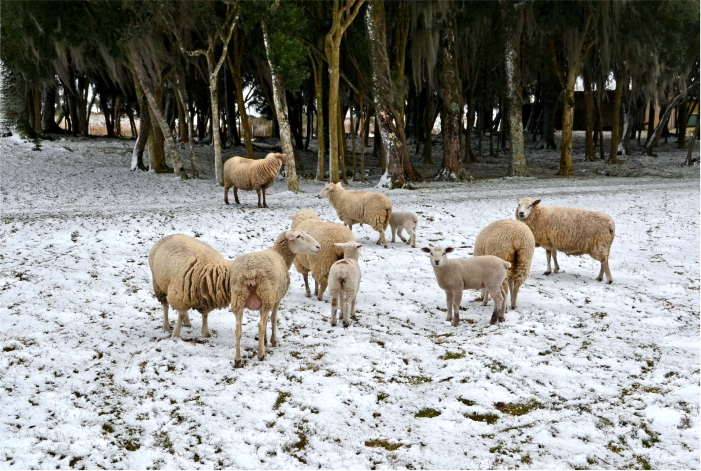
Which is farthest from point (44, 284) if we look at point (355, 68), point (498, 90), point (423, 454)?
point (498, 90)

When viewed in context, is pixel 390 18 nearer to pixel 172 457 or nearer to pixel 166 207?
pixel 166 207

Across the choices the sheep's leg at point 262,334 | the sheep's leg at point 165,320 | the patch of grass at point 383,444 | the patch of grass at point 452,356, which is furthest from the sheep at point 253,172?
the patch of grass at point 383,444

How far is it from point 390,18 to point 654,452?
723 inches

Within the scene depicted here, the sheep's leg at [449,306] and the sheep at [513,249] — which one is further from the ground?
the sheep at [513,249]

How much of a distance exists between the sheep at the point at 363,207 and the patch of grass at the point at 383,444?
20.2 ft

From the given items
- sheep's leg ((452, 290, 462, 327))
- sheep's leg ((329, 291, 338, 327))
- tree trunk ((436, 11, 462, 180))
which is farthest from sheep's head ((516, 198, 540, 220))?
tree trunk ((436, 11, 462, 180))

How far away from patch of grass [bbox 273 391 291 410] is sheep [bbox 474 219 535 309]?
10.5ft

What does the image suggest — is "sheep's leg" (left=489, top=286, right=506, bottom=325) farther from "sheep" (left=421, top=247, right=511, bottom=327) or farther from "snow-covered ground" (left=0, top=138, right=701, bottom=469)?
"snow-covered ground" (left=0, top=138, right=701, bottom=469)

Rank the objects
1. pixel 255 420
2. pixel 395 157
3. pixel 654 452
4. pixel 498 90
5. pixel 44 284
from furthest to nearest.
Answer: pixel 498 90 < pixel 395 157 < pixel 44 284 < pixel 255 420 < pixel 654 452

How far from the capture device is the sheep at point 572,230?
26.9 ft

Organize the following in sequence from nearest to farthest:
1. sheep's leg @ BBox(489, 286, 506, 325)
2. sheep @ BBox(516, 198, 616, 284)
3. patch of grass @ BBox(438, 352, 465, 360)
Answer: patch of grass @ BBox(438, 352, 465, 360)
sheep's leg @ BBox(489, 286, 506, 325)
sheep @ BBox(516, 198, 616, 284)

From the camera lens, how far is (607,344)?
586 centimetres

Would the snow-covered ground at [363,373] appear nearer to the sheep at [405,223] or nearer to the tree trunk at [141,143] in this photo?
the sheep at [405,223]

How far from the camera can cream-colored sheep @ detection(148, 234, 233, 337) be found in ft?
18.5
